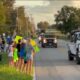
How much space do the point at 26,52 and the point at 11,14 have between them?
9419 cm

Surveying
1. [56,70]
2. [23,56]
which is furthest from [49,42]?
[23,56]

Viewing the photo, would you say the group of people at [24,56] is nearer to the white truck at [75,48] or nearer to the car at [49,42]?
the white truck at [75,48]

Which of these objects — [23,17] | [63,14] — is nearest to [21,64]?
[23,17]

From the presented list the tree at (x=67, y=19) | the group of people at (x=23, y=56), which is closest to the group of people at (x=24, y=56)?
the group of people at (x=23, y=56)

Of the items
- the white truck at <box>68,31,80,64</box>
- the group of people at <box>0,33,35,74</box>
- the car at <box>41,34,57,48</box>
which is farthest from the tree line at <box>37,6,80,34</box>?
the group of people at <box>0,33,35,74</box>

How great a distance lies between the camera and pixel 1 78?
17.4 m

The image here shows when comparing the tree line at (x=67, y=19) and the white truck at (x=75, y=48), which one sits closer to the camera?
the white truck at (x=75, y=48)

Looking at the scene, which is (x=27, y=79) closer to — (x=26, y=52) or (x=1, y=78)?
(x=1, y=78)

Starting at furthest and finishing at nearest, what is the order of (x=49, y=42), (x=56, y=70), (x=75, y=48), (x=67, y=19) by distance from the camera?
(x=67, y=19), (x=49, y=42), (x=75, y=48), (x=56, y=70)

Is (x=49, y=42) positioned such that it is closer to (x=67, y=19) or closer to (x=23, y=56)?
(x=23, y=56)

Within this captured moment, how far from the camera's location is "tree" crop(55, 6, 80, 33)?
148 meters

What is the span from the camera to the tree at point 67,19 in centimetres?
14800

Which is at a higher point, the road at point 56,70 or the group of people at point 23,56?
the group of people at point 23,56

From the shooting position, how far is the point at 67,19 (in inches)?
6216
